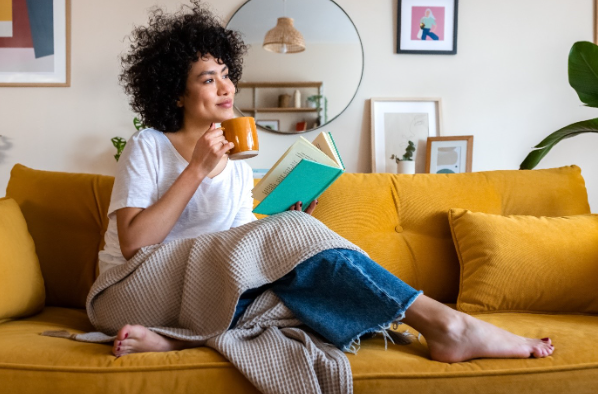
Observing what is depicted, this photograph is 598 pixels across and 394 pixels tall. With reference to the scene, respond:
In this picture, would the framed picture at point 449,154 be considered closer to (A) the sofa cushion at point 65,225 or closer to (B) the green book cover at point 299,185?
A: (B) the green book cover at point 299,185

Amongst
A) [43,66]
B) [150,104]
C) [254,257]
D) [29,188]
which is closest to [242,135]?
[254,257]

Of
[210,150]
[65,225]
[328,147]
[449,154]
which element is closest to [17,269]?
[65,225]

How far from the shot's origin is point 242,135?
51.9 inches

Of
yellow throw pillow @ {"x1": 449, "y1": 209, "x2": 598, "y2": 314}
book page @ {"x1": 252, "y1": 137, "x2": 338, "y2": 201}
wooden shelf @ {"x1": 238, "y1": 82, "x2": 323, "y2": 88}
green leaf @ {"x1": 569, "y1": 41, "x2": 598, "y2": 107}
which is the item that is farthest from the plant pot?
book page @ {"x1": 252, "y1": 137, "x2": 338, "y2": 201}

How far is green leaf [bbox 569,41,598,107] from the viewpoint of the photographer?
6.98 feet

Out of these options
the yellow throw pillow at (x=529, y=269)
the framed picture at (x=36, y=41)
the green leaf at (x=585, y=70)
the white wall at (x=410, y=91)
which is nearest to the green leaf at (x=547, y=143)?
the green leaf at (x=585, y=70)

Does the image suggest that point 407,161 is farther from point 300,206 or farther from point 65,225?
point 65,225

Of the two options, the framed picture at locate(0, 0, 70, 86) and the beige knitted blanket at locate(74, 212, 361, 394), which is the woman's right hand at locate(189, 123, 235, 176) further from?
the framed picture at locate(0, 0, 70, 86)

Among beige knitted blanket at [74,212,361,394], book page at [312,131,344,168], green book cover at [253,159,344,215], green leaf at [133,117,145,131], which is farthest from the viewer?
green leaf at [133,117,145,131]

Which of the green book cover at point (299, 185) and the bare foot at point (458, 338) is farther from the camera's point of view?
the green book cover at point (299, 185)

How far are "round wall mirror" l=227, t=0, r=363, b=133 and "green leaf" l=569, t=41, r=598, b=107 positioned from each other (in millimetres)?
928

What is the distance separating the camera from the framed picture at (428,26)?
8.62 feet

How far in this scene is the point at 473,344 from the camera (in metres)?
1.12

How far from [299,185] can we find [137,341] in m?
0.54
